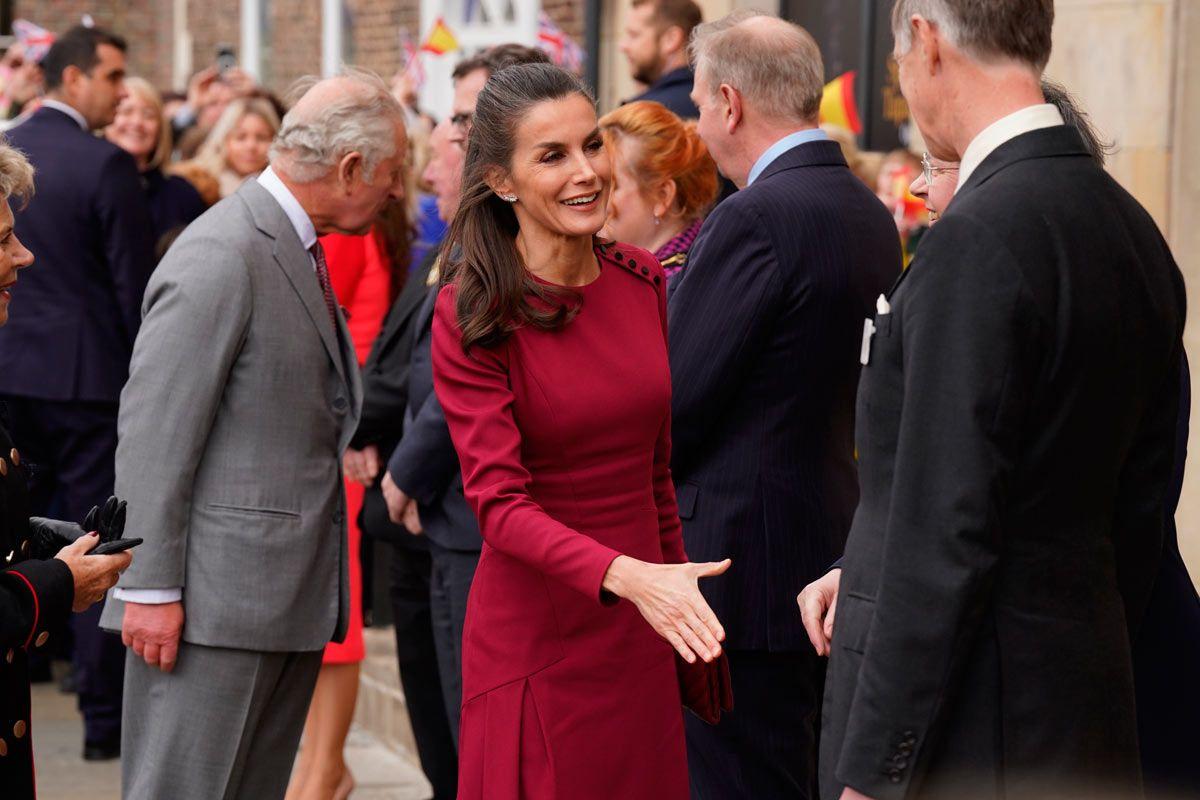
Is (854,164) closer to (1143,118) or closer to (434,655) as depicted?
(1143,118)

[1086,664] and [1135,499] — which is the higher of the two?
[1135,499]

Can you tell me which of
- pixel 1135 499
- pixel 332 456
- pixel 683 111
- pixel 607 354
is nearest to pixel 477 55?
pixel 683 111

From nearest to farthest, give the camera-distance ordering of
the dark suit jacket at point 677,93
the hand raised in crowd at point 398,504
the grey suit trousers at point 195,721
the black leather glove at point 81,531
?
1. the black leather glove at point 81,531
2. the grey suit trousers at point 195,721
3. the hand raised in crowd at point 398,504
4. the dark suit jacket at point 677,93

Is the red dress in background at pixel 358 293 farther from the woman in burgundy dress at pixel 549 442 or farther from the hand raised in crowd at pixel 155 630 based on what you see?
the woman in burgundy dress at pixel 549 442

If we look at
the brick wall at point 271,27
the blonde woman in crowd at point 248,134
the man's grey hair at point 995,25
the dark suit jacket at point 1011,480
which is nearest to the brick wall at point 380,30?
the brick wall at point 271,27

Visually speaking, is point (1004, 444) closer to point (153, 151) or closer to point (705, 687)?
point (705, 687)

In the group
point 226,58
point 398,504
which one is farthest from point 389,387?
point 226,58

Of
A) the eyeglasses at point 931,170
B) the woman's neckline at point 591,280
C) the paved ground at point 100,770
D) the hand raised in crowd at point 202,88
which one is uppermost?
the eyeglasses at point 931,170

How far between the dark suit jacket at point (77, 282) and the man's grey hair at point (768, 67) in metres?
3.49

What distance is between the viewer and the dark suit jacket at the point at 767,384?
3602 mm

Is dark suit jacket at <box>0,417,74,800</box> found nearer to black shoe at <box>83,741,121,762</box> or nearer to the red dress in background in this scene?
the red dress in background

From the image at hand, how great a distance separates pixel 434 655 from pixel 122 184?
2.74 m

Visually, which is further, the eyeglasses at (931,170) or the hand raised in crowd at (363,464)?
the hand raised in crowd at (363,464)

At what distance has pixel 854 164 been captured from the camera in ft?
20.4
